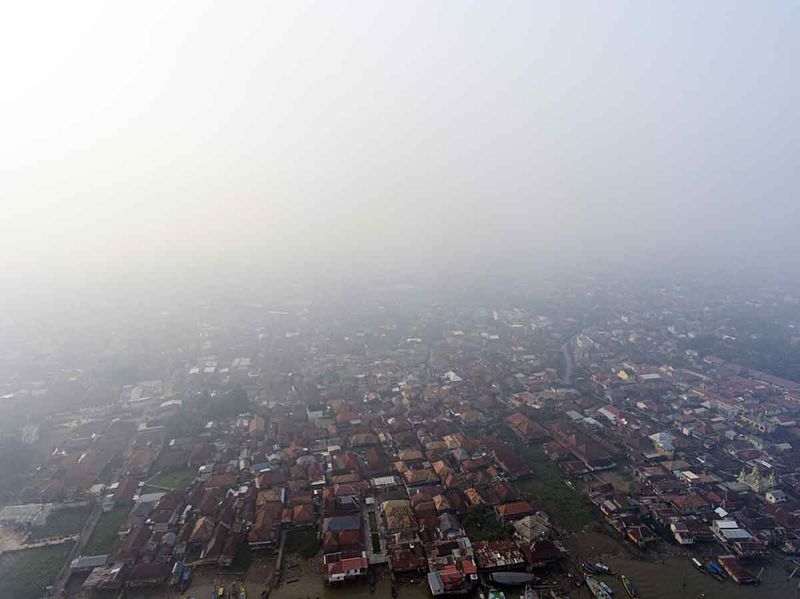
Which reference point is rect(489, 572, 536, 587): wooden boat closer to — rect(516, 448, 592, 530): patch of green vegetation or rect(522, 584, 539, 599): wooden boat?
rect(522, 584, 539, 599): wooden boat

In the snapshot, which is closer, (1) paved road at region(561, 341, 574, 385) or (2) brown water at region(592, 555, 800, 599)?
(2) brown water at region(592, 555, 800, 599)

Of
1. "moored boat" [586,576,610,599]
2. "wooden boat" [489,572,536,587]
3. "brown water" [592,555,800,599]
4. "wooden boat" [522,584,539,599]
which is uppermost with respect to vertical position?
"wooden boat" [489,572,536,587]

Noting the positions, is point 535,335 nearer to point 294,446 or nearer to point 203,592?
point 294,446

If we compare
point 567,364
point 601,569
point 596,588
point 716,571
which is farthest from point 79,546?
point 567,364

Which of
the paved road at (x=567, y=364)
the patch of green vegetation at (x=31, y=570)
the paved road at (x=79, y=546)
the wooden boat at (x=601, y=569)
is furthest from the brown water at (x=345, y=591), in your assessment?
the paved road at (x=567, y=364)

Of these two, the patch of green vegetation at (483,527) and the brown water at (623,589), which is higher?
the patch of green vegetation at (483,527)

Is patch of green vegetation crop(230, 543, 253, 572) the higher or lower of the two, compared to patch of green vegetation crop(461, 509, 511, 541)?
lower

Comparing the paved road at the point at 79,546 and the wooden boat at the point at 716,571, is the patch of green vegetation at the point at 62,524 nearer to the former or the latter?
the paved road at the point at 79,546

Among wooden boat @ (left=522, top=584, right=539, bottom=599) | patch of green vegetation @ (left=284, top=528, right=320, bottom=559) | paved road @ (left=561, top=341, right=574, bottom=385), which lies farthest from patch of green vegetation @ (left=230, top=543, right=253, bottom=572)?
paved road @ (left=561, top=341, right=574, bottom=385)
